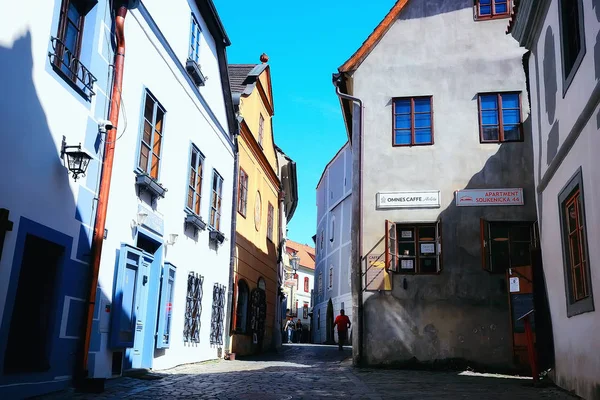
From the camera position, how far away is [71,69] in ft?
26.7

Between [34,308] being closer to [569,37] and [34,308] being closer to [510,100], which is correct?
[569,37]

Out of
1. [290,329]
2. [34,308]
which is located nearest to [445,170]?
[34,308]

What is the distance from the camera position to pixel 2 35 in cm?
652

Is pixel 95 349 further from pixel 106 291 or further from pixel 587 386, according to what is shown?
pixel 587 386

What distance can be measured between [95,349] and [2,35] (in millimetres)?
4414

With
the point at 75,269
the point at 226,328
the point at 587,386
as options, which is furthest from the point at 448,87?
the point at 75,269

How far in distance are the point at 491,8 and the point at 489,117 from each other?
2.88m

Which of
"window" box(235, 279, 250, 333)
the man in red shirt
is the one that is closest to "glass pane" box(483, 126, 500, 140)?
"window" box(235, 279, 250, 333)

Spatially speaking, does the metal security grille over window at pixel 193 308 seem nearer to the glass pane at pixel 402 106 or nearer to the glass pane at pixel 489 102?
the glass pane at pixel 402 106

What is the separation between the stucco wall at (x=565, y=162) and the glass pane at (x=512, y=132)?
3554 millimetres

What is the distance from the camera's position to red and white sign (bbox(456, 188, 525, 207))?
14.5 metres

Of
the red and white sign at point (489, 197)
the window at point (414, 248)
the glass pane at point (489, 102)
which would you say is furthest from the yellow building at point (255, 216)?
the glass pane at point (489, 102)

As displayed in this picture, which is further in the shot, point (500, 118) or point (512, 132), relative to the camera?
point (500, 118)

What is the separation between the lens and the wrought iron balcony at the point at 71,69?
763 centimetres
